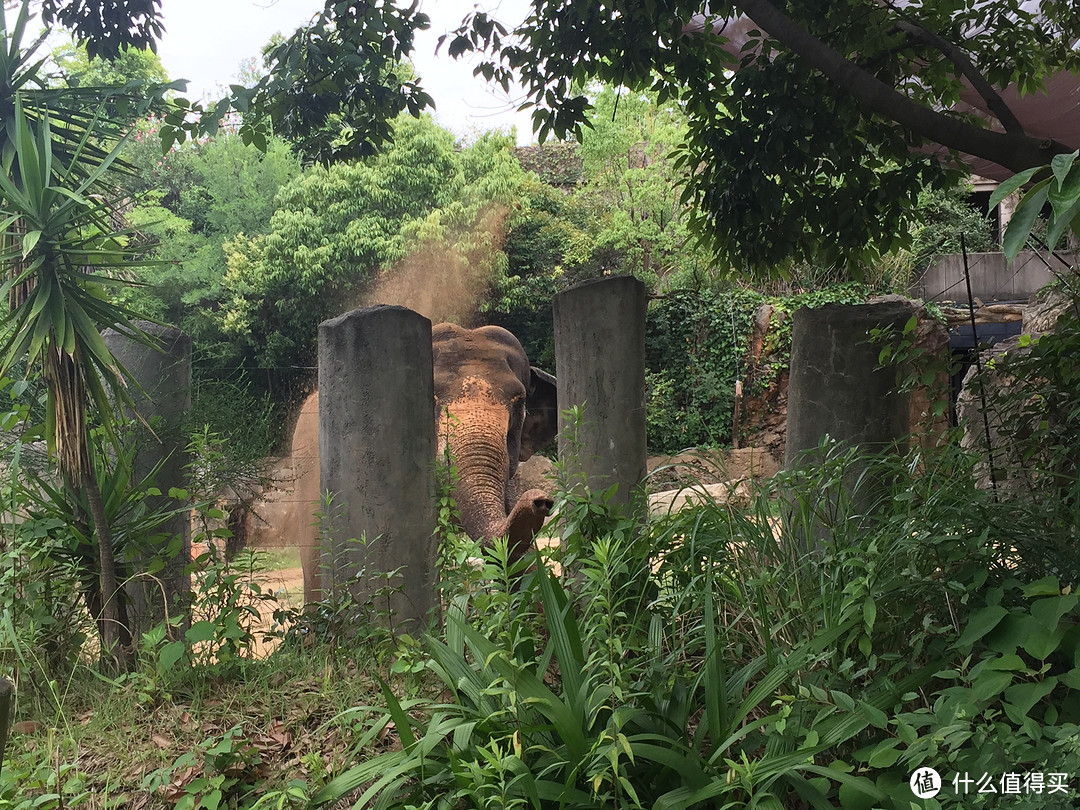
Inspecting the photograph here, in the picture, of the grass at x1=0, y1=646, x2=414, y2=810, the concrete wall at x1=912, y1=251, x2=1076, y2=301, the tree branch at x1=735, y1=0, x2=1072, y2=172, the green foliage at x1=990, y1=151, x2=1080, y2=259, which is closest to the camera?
the green foliage at x1=990, y1=151, x2=1080, y2=259

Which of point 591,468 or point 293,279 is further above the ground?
point 293,279

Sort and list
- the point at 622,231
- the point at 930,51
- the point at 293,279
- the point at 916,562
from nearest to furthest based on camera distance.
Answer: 1. the point at 916,562
2. the point at 930,51
3. the point at 293,279
4. the point at 622,231

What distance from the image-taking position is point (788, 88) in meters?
3.97

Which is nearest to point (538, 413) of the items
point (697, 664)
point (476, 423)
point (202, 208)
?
point (476, 423)

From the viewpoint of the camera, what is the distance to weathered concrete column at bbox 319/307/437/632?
379cm

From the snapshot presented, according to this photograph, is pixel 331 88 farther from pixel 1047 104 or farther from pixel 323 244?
pixel 323 244

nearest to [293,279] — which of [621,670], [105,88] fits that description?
[105,88]

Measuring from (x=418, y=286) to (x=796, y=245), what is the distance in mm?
13288

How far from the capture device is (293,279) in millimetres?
16688

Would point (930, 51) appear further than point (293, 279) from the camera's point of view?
No

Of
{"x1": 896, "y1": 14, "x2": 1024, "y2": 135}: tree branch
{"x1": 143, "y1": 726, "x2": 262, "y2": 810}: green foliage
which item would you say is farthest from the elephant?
{"x1": 896, "y1": 14, "x2": 1024, "y2": 135}: tree branch

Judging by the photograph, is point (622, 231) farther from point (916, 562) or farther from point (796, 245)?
point (916, 562)

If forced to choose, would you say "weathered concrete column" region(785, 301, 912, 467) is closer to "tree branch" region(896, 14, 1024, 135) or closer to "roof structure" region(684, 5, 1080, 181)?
"tree branch" region(896, 14, 1024, 135)

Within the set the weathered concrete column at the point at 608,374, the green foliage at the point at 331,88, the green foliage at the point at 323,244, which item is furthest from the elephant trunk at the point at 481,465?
the green foliage at the point at 323,244
